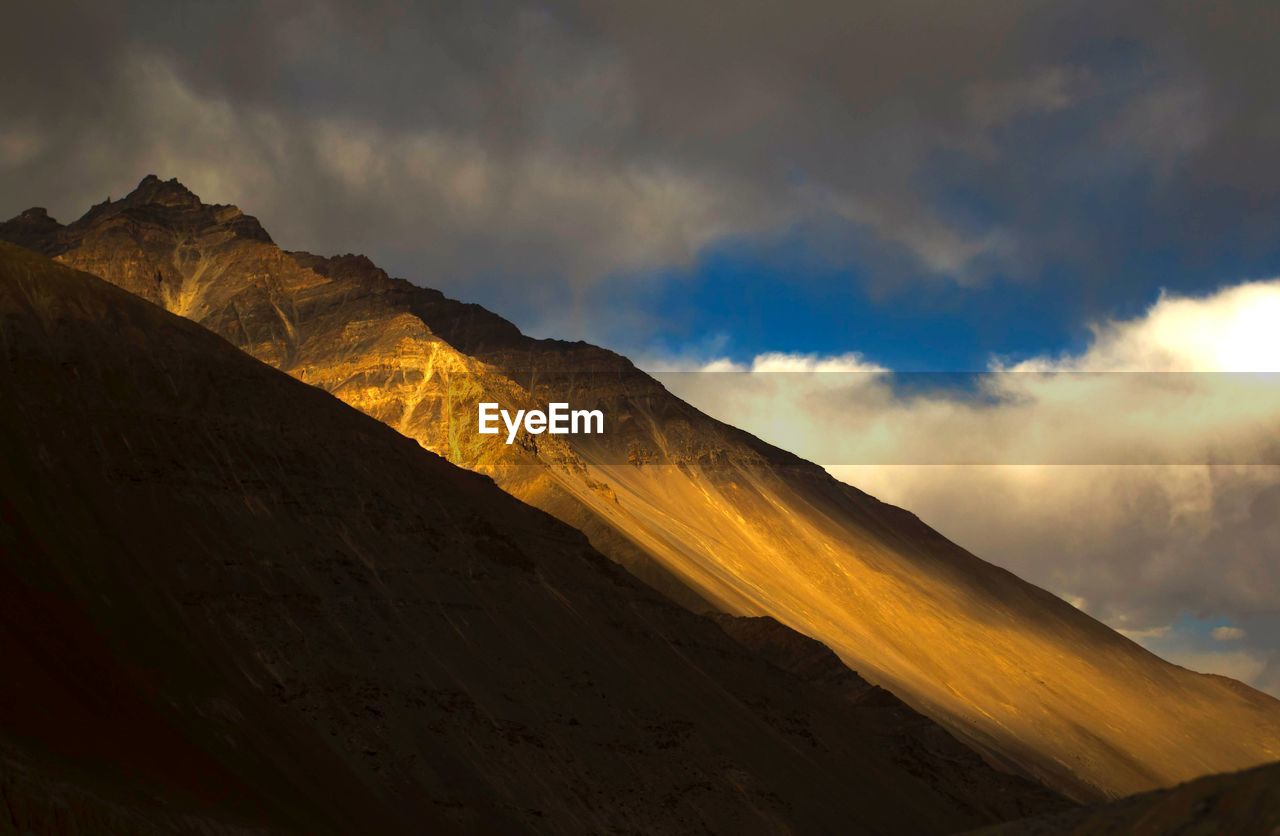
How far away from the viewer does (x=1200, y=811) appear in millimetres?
23562

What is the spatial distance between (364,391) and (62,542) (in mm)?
77955

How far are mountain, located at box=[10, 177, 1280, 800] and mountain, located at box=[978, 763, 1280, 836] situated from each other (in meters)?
87.2

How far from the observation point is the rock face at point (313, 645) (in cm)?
5169

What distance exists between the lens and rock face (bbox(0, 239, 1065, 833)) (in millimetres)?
51688

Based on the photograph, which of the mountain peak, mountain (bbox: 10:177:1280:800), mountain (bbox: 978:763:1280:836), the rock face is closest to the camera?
mountain (bbox: 978:763:1280:836)

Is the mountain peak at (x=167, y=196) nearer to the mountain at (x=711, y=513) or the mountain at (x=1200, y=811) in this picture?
the mountain at (x=711, y=513)

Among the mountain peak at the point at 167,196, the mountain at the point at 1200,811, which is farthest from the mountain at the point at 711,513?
the mountain at the point at 1200,811

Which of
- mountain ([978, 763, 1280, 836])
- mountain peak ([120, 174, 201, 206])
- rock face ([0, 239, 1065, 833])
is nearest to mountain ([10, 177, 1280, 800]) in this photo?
mountain peak ([120, 174, 201, 206])

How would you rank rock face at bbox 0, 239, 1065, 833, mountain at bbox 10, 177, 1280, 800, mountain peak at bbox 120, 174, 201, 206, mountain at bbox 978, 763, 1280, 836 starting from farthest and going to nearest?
mountain peak at bbox 120, 174, 201, 206 → mountain at bbox 10, 177, 1280, 800 → rock face at bbox 0, 239, 1065, 833 → mountain at bbox 978, 763, 1280, 836

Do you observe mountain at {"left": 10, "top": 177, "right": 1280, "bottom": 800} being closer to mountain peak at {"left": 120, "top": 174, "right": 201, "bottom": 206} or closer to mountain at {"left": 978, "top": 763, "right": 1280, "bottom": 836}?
mountain peak at {"left": 120, "top": 174, "right": 201, "bottom": 206}

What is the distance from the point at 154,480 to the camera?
69.8 meters

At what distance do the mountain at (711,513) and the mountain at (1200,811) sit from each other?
87206 mm

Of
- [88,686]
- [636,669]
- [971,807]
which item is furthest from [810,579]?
[88,686]

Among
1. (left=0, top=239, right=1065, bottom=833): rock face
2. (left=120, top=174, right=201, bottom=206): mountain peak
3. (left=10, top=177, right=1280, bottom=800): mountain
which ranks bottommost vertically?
(left=0, top=239, right=1065, bottom=833): rock face
